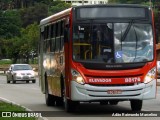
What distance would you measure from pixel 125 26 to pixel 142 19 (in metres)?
0.55

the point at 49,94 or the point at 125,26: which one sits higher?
the point at 125,26

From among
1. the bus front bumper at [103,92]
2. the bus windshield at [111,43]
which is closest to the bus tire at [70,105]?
the bus front bumper at [103,92]

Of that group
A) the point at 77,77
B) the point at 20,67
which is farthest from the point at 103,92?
the point at 20,67

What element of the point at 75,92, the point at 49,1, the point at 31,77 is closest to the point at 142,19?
the point at 75,92

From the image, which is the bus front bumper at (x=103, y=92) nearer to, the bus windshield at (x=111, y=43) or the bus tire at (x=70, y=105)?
the bus windshield at (x=111, y=43)

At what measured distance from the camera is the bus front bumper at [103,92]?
18141 millimetres

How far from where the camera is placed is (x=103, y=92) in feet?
59.5

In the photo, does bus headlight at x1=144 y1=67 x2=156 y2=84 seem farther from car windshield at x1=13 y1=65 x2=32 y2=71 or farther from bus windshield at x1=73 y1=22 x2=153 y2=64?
car windshield at x1=13 y1=65 x2=32 y2=71

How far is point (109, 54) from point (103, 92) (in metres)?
1.08

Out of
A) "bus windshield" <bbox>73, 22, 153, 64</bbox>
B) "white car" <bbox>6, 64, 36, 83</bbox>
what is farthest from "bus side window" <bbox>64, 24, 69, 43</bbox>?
"white car" <bbox>6, 64, 36, 83</bbox>

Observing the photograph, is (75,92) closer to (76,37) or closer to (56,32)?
(76,37)

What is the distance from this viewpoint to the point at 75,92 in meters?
18.2

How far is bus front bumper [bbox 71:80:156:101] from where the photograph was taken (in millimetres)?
18141

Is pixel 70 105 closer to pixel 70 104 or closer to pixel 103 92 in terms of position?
pixel 70 104
